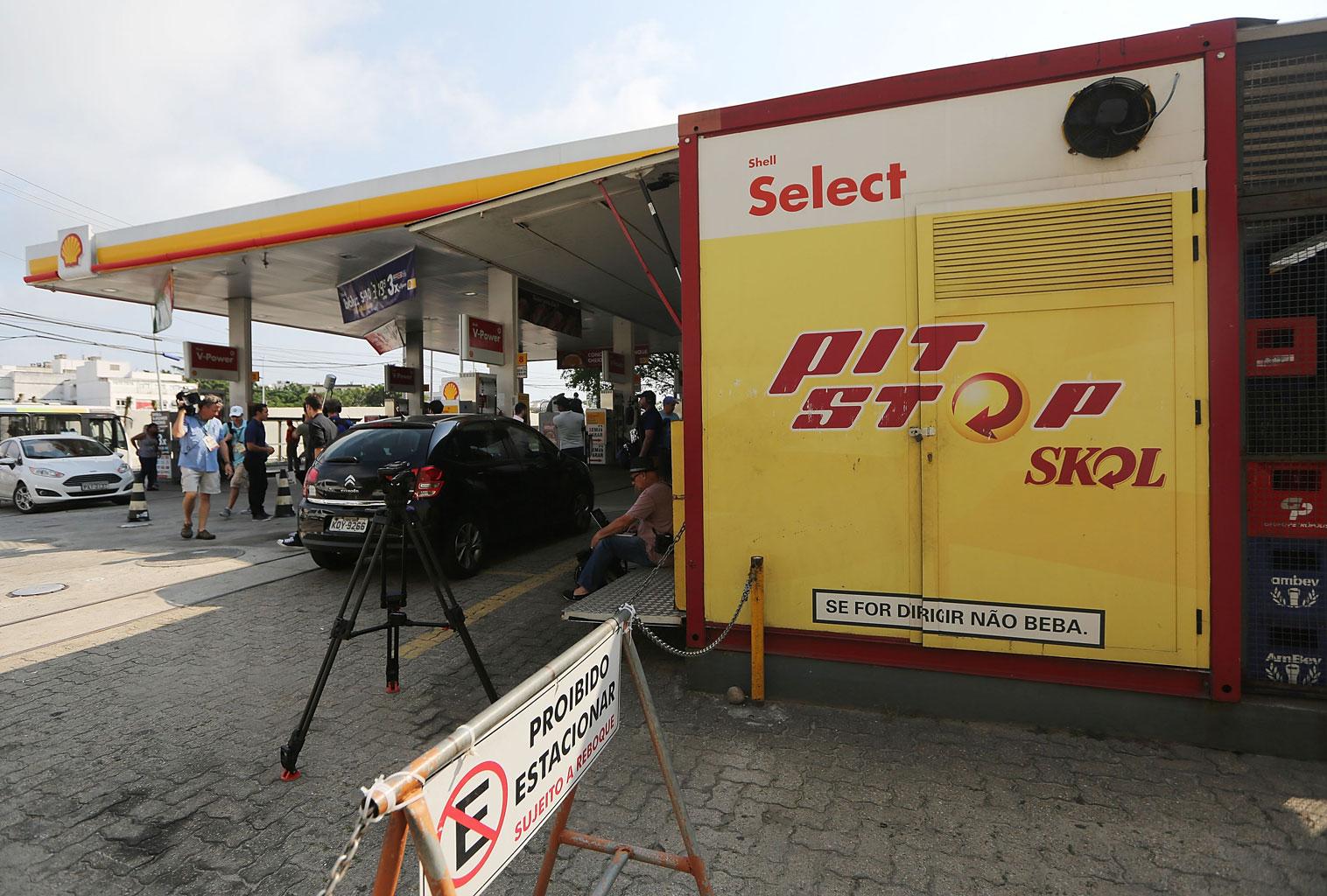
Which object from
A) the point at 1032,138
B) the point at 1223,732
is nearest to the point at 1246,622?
the point at 1223,732

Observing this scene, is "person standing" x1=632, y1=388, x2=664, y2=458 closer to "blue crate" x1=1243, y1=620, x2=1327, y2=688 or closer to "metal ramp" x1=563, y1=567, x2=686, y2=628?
"metal ramp" x1=563, y1=567, x2=686, y2=628

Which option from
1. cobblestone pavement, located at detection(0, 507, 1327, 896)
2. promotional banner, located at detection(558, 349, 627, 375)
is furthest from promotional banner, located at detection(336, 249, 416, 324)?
cobblestone pavement, located at detection(0, 507, 1327, 896)

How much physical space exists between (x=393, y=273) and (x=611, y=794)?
444 inches

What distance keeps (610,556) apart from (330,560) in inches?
150

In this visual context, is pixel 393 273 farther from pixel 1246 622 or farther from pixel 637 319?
pixel 1246 622

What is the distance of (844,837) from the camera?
2.68 m

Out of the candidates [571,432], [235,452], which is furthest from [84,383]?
[571,432]

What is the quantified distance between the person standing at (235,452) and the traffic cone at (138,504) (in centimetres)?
111

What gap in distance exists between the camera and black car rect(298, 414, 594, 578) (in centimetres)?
643

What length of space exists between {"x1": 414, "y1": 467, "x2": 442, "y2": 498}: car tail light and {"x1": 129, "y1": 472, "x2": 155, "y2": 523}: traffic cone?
7.93 meters

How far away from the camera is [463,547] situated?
6781 mm

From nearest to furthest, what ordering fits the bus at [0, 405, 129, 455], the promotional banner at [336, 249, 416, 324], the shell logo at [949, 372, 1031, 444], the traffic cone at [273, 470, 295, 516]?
the shell logo at [949, 372, 1031, 444], the traffic cone at [273, 470, 295, 516], the promotional banner at [336, 249, 416, 324], the bus at [0, 405, 129, 455]

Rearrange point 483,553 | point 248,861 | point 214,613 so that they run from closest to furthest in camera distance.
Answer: point 248,861 → point 214,613 → point 483,553

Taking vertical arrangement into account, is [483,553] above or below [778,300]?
below
